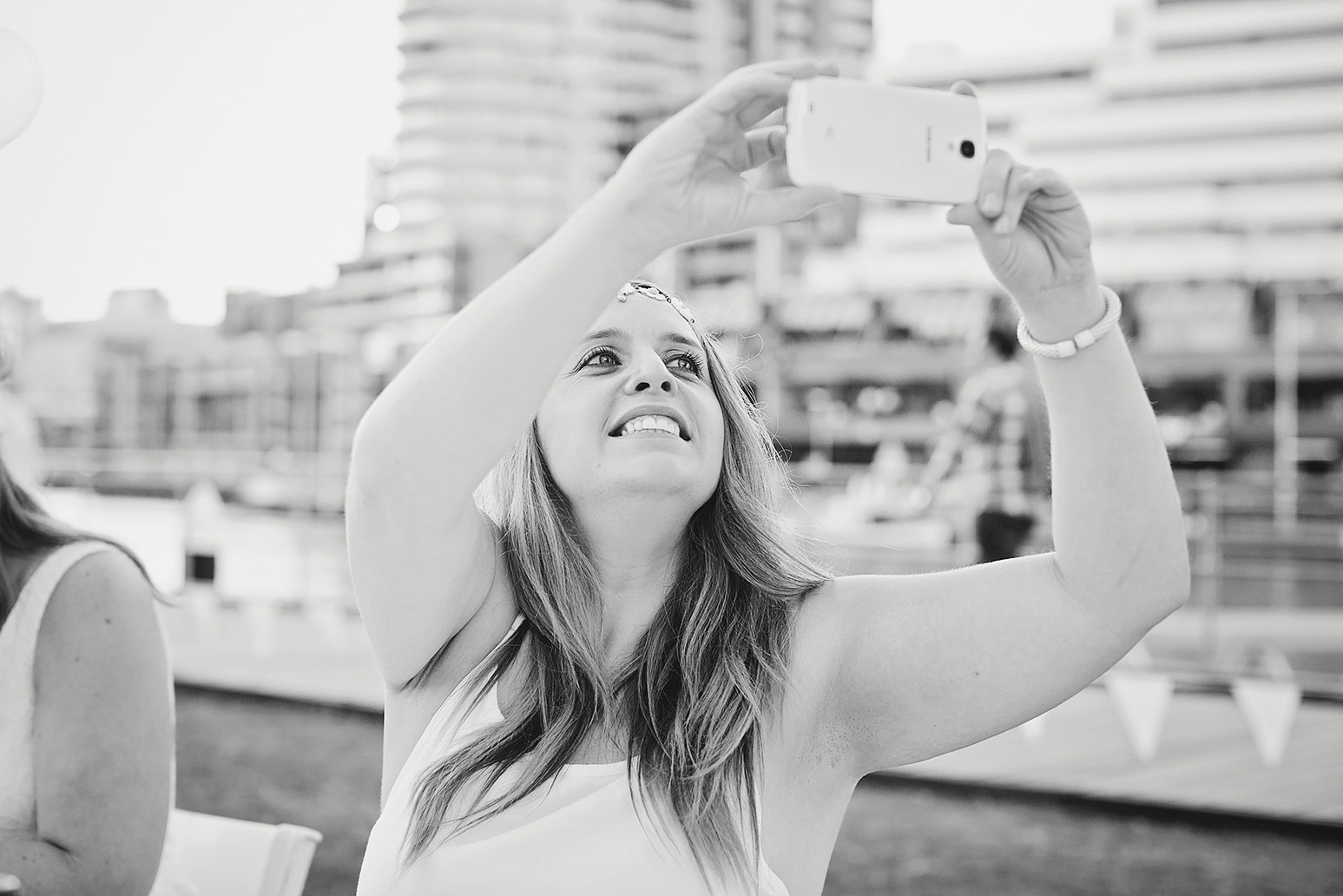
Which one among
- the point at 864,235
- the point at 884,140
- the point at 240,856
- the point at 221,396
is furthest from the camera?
the point at 864,235

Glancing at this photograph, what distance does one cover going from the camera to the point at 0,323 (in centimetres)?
161

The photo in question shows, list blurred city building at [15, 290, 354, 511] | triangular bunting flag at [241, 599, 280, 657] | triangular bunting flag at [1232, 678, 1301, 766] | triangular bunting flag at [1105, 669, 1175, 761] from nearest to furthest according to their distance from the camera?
1. triangular bunting flag at [1232, 678, 1301, 766]
2. triangular bunting flag at [1105, 669, 1175, 761]
3. triangular bunting flag at [241, 599, 280, 657]
4. blurred city building at [15, 290, 354, 511]

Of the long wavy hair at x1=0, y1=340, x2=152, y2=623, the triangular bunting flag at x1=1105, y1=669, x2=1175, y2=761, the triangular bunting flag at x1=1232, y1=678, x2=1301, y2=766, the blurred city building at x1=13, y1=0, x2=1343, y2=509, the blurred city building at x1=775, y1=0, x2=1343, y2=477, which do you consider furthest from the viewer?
the blurred city building at x1=775, y1=0, x2=1343, y2=477

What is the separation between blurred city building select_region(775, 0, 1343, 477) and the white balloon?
190 feet

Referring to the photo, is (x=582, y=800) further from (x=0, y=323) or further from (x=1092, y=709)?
(x=1092, y=709)

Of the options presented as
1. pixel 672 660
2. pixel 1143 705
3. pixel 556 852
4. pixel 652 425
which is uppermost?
pixel 652 425

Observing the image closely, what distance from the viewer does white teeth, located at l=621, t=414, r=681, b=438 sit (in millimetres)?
1254

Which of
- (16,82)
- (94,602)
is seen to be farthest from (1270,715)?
(16,82)

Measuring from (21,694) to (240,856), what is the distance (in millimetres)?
359

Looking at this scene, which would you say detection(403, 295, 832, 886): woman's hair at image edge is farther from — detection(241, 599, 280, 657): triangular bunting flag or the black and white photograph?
detection(241, 599, 280, 657): triangular bunting flag

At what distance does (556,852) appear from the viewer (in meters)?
1.10

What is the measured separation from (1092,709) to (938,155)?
5.86 metres

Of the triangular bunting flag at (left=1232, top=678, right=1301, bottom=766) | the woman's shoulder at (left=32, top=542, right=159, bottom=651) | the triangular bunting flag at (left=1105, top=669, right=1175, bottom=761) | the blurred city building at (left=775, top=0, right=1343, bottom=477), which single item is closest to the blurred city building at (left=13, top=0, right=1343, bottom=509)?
the blurred city building at (left=775, top=0, right=1343, bottom=477)

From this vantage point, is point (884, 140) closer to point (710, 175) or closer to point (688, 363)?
point (710, 175)
